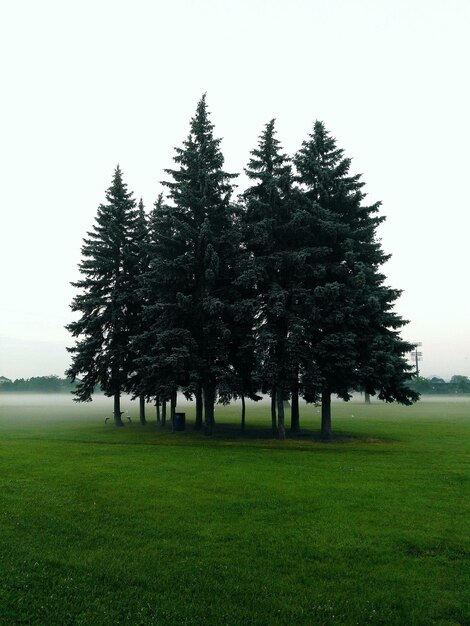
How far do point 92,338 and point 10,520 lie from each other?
89.6 ft

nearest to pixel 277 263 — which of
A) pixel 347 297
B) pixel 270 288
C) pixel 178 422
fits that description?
pixel 270 288

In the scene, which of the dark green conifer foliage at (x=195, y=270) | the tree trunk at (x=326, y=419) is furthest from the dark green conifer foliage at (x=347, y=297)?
the dark green conifer foliage at (x=195, y=270)

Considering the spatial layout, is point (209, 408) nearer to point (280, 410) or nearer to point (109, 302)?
point (280, 410)

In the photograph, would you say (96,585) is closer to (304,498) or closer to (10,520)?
(10,520)

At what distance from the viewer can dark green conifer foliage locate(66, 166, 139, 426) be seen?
36656 millimetres

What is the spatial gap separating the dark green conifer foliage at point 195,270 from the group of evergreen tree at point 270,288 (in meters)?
0.07

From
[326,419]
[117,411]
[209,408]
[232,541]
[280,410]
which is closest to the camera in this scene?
[232,541]

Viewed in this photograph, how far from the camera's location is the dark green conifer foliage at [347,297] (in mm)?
26266

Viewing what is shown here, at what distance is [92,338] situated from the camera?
37.2 meters

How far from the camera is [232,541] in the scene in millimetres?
9797

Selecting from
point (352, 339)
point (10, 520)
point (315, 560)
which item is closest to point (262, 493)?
point (315, 560)

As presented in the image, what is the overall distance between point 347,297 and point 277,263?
4.56 m

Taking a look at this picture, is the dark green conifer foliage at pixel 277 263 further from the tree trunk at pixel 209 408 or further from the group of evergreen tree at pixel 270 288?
the tree trunk at pixel 209 408

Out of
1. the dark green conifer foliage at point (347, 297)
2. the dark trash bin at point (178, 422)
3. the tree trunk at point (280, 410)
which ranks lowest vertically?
the dark trash bin at point (178, 422)
